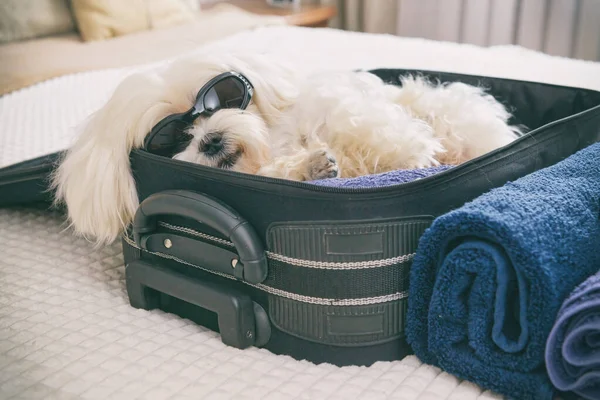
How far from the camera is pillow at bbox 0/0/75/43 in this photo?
1978 millimetres

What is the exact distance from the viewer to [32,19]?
2068 mm

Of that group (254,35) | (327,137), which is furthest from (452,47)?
(327,137)

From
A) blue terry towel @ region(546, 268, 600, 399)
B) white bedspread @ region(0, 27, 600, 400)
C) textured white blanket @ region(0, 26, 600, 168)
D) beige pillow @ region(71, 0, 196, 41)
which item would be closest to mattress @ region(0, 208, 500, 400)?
white bedspread @ region(0, 27, 600, 400)

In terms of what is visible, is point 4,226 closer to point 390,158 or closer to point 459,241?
point 390,158

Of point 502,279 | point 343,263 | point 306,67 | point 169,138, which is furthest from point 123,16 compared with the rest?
point 502,279

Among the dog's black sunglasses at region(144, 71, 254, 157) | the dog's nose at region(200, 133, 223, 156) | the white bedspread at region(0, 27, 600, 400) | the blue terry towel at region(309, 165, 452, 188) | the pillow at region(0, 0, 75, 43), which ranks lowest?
the white bedspread at region(0, 27, 600, 400)

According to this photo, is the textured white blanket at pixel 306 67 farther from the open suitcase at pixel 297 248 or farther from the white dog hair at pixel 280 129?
the open suitcase at pixel 297 248

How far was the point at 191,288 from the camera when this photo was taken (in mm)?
956

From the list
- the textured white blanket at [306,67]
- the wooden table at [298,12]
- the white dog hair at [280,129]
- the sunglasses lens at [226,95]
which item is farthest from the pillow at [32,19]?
the wooden table at [298,12]

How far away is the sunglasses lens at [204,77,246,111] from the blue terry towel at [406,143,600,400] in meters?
0.56

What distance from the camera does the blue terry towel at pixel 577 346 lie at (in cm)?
68

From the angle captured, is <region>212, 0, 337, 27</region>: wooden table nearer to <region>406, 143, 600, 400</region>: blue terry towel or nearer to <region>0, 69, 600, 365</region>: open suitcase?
<region>0, 69, 600, 365</region>: open suitcase

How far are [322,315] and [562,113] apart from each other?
0.83 m

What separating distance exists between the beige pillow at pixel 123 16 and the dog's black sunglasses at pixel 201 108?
50.4 inches
